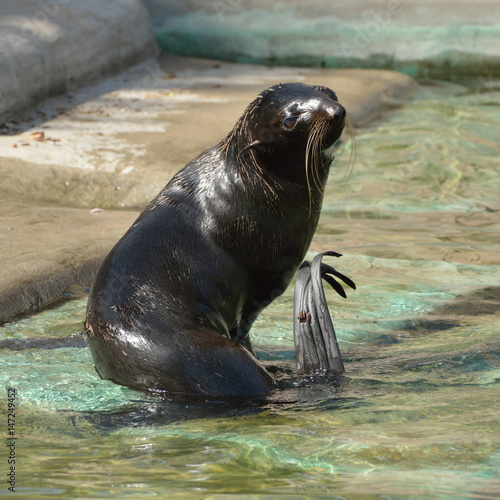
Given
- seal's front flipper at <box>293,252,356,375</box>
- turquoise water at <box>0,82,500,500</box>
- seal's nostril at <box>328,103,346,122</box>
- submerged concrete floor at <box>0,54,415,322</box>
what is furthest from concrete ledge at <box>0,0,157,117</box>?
seal's nostril at <box>328,103,346,122</box>

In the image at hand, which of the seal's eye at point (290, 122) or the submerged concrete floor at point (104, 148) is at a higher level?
the seal's eye at point (290, 122)

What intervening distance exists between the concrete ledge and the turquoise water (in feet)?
15.2

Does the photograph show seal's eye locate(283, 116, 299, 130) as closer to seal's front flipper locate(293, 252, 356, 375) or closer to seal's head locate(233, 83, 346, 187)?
seal's head locate(233, 83, 346, 187)

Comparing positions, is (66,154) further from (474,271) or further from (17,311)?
(474,271)

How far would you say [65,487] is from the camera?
2.63m

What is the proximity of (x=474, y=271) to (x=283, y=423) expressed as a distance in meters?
3.16

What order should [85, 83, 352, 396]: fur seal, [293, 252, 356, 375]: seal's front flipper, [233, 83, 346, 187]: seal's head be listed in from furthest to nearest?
1. [293, 252, 356, 375]: seal's front flipper
2. [233, 83, 346, 187]: seal's head
3. [85, 83, 352, 396]: fur seal

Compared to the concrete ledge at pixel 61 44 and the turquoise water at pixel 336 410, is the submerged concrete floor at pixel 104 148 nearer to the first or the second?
the concrete ledge at pixel 61 44

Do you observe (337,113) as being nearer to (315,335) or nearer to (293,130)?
(293,130)

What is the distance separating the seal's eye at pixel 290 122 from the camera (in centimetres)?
374

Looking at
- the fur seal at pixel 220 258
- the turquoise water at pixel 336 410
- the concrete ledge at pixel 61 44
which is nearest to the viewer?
the turquoise water at pixel 336 410

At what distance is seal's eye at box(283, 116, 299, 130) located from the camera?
3740 mm

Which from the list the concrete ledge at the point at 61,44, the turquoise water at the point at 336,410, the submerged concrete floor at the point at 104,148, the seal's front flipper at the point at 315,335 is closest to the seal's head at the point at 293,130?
the seal's front flipper at the point at 315,335

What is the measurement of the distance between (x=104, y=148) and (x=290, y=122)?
5020 mm
